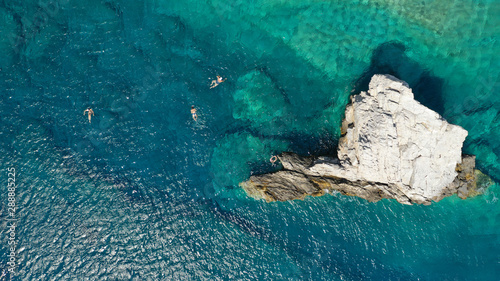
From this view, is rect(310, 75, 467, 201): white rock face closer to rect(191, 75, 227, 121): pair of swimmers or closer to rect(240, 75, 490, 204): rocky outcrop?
rect(240, 75, 490, 204): rocky outcrop

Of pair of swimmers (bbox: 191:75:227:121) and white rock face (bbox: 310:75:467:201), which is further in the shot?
pair of swimmers (bbox: 191:75:227:121)

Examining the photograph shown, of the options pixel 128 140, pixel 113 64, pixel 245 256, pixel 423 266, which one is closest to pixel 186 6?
pixel 113 64

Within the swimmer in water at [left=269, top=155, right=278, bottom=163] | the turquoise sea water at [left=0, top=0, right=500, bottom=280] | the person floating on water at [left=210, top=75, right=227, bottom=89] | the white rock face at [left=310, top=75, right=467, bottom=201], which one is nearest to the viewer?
the white rock face at [left=310, top=75, right=467, bottom=201]

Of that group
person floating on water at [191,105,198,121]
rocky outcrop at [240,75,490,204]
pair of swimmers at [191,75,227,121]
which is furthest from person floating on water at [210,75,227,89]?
rocky outcrop at [240,75,490,204]

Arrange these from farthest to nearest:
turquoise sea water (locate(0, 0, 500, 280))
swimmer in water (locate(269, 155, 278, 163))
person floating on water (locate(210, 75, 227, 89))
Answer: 1. person floating on water (locate(210, 75, 227, 89))
2. swimmer in water (locate(269, 155, 278, 163))
3. turquoise sea water (locate(0, 0, 500, 280))

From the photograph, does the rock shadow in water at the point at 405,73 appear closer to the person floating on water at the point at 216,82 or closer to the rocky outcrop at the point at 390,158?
the rocky outcrop at the point at 390,158

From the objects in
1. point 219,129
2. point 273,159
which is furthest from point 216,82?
point 273,159

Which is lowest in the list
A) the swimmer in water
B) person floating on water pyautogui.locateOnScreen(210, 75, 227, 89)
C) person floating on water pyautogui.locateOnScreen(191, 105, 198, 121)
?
the swimmer in water

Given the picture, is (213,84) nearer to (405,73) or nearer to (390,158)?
(390,158)

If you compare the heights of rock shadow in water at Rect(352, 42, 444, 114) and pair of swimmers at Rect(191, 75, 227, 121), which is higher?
rock shadow in water at Rect(352, 42, 444, 114)
